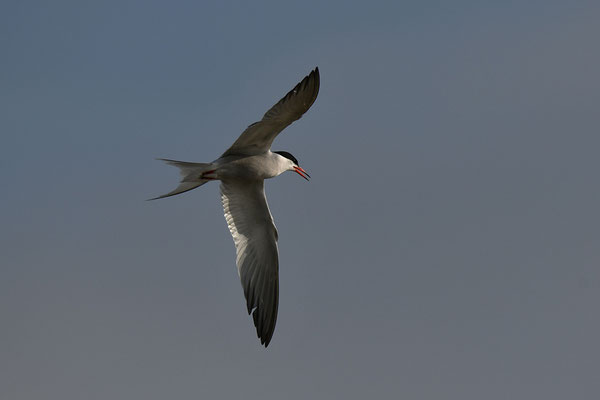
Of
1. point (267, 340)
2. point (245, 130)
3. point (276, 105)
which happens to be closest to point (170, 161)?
point (245, 130)

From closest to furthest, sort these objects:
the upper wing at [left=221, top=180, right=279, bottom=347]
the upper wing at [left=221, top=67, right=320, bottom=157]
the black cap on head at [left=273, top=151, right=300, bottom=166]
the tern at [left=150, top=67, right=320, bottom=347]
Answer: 1. the upper wing at [left=221, top=67, right=320, bottom=157]
2. the tern at [left=150, top=67, right=320, bottom=347]
3. the upper wing at [left=221, top=180, right=279, bottom=347]
4. the black cap on head at [left=273, top=151, right=300, bottom=166]

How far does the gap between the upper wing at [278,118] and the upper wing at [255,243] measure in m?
0.65

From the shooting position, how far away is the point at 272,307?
11.8 metres

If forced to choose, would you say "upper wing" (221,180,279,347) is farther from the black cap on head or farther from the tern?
the black cap on head

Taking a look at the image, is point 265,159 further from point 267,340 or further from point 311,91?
point 267,340

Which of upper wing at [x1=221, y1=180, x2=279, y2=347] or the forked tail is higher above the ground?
the forked tail

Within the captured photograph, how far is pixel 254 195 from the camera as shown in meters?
12.0

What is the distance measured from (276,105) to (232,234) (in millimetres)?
2550

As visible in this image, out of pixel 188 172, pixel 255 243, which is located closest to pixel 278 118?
pixel 188 172

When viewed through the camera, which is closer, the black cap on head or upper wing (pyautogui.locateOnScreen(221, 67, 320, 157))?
upper wing (pyautogui.locateOnScreen(221, 67, 320, 157))

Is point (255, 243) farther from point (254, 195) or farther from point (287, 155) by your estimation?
point (287, 155)

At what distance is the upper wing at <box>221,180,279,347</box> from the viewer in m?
11.8

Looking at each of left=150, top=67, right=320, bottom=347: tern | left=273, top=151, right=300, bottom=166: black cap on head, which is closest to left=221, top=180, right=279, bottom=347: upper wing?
left=150, top=67, right=320, bottom=347: tern

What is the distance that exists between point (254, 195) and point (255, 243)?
2.32 ft
